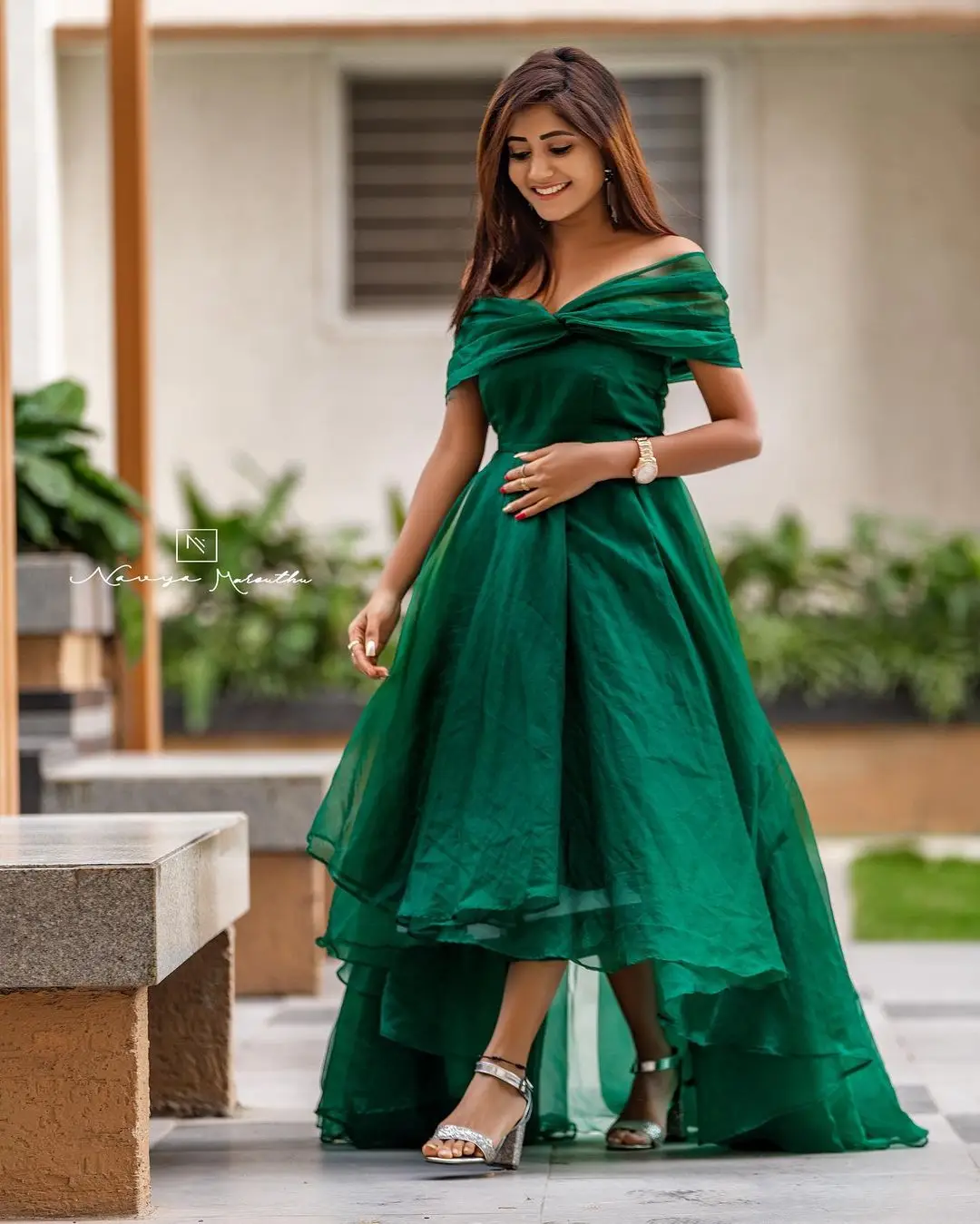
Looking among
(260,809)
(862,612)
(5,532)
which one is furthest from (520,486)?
(862,612)

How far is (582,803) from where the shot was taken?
8.25 feet

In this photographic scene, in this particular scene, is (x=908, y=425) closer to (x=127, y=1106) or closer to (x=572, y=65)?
(x=572, y=65)

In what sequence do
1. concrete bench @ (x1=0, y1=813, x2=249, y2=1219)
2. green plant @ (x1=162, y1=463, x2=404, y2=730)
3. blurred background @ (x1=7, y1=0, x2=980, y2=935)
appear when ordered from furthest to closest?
blurred background @ (x1=7, y1=0, x2=980, y2=935) < green plant @ (x1=162, y1=463, x2=404, y2=730) < concrete bench @ (x1=0, y1=813, x2=249, y2=1219)

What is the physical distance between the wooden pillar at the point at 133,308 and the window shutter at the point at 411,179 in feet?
11.4

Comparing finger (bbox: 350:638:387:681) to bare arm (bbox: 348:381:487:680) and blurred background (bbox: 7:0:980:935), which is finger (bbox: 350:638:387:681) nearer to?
bare arm (bbox: 348:381:487:680)

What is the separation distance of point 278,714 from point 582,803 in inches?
190

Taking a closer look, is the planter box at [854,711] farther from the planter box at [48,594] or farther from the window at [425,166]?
the planter box at [48,594]

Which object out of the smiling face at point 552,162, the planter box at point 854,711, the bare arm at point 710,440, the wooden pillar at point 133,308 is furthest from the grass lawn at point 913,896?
the smiling face at point 552,162

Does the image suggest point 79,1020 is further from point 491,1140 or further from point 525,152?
point 525,152

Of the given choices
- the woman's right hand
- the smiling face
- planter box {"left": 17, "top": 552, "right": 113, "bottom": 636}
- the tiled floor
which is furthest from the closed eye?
planter box {"left": 17, "top": 552, "right": 113, "bottom": 636}

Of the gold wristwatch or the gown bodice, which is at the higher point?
the gown bodice

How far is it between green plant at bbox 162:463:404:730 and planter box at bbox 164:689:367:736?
0.04 metres

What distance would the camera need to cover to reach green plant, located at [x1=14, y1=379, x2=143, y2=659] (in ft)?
14.4

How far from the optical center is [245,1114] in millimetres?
2984
